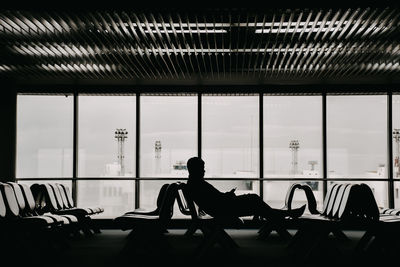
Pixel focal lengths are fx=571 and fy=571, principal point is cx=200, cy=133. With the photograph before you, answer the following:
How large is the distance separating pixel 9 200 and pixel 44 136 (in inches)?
192

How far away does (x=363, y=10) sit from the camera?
6.63m

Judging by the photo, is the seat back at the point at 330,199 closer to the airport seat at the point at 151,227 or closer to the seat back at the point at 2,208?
the airport seat at the point at 151,227

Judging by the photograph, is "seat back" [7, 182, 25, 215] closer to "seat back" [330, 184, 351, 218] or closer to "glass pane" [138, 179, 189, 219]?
"glass pane" [138, 179, 189, 219]

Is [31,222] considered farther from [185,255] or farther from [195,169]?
[195,169]

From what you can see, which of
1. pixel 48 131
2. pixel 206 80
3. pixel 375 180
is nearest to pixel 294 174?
pixel 375 180

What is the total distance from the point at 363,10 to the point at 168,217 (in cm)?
347

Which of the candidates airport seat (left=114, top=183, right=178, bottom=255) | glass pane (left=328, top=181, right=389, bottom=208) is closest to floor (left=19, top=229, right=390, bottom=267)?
airport seat (left=114, top=183, right=178, bottom=255)

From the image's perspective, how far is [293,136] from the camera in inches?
488

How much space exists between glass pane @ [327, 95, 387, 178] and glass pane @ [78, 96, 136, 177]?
14.1ft

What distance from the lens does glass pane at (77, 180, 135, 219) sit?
1205 cm

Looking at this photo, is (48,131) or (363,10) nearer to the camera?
(363,10)

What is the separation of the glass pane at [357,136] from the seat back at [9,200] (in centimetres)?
677

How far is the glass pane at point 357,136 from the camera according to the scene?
12.1m

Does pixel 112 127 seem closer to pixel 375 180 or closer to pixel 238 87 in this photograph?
pixel 238 87
